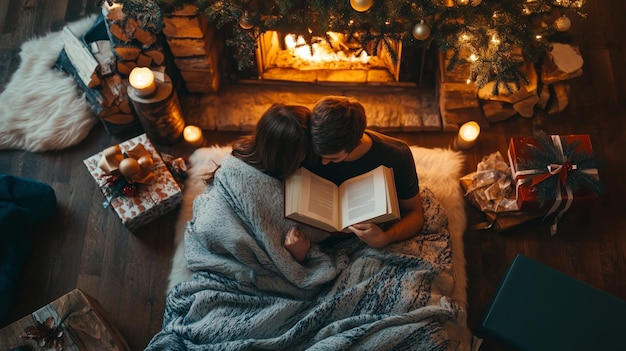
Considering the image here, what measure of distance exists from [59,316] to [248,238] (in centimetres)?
65

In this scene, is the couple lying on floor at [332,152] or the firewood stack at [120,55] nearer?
the couple lying on floor at [332,152]

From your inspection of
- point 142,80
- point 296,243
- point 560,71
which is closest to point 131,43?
point 142,80

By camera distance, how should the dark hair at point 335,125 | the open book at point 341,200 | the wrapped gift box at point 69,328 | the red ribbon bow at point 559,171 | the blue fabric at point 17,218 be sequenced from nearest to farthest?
the dark hair at point 335,125 → the open book at point 341,200 → the wrapped gift box at point 69,328 → the red ribbon bow at point 559,171 → the blue fabric at point 17,218

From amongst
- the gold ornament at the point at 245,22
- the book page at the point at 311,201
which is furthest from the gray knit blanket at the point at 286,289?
the gold ornament at the point at 245,22

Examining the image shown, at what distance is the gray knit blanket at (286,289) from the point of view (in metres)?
1.63

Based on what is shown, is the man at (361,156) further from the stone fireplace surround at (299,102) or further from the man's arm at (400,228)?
the stone fireplace surround at (299,102)

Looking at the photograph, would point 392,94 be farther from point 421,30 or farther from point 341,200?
point 341,200

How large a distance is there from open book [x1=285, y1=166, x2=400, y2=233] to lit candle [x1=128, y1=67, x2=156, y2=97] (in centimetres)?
73

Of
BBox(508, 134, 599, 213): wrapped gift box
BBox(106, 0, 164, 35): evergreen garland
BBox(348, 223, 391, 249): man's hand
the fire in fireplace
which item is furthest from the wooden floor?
BBox(106, 0, 164, 35): evergreen garland

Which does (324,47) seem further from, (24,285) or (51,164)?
(24,285)

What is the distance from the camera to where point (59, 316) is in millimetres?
1747

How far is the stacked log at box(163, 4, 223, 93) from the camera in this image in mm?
1995

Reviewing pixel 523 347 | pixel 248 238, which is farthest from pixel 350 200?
pixel 523 347

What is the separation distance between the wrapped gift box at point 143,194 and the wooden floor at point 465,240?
0.09m
